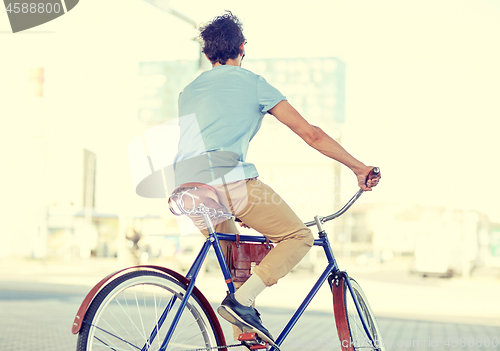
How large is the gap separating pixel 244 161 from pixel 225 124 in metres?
0.18

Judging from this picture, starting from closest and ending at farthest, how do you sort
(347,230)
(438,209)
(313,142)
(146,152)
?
(313,142)
(146,152)
(347,230)
(438,209)

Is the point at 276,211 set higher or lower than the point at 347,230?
higher

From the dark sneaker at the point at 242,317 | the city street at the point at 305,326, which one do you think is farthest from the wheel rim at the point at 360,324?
the city street at the point at 305,326

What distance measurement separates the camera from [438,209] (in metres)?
71.2

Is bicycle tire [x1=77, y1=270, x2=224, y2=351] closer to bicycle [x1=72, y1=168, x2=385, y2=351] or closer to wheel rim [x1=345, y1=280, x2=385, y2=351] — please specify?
bicycle [x1=72, y1=168, x2=385, y2=351]

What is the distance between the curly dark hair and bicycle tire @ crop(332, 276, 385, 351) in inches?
46.5

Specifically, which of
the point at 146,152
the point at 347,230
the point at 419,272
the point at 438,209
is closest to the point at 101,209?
the point at 347,230

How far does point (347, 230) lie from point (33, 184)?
29121 millimetres

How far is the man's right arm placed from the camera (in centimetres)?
249

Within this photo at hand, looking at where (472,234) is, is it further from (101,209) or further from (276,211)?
(101,209)

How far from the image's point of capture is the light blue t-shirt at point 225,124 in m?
2.48

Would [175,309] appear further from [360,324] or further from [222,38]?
[222,38]

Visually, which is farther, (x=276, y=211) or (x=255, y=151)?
(x=255, y=151)

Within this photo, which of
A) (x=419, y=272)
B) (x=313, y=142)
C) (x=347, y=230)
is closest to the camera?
(x=313, y=142)
